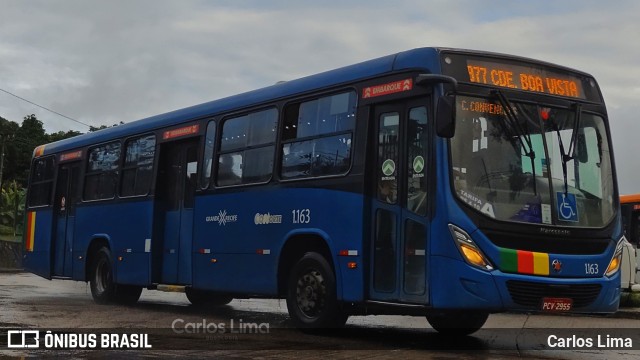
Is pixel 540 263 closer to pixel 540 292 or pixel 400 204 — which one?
pixel 540 292

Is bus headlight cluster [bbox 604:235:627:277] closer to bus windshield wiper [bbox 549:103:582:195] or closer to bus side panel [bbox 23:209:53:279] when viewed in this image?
bus windshield wiper [bbox 549:103:582:195]

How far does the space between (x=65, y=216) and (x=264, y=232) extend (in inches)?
303

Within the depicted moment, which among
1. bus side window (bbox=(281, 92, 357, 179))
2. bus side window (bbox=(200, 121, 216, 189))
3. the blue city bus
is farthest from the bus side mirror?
bus side window (bbox=(200, 121, 216, 189))

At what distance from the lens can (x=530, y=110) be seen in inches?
382

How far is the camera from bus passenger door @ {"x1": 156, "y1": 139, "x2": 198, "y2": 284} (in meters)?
14.0

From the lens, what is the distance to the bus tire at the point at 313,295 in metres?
10.5

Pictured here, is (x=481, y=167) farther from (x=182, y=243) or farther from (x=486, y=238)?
(x=182, y=243)

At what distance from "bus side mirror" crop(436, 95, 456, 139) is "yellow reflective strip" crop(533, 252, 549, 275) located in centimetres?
157

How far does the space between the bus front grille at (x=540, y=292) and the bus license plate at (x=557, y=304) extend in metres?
0.04

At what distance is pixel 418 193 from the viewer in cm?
950

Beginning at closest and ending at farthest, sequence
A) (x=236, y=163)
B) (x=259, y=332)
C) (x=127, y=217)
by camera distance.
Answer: (x=259, y=332) → (x=236, y=163) → (x=127, y=217)

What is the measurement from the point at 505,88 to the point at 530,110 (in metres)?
0.38

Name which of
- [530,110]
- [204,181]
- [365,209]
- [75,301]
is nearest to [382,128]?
[365,209]

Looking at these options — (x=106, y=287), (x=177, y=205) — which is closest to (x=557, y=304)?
(x=177, y=205)
